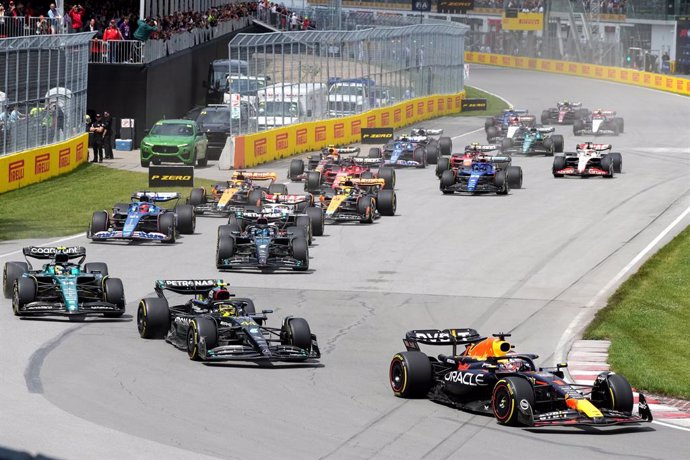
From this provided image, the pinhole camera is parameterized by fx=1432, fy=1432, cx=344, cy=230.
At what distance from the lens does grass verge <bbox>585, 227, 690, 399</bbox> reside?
1975 cm

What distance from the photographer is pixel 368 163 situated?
142ft

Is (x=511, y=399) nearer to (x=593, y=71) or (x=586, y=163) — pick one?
(x=586, y=163)

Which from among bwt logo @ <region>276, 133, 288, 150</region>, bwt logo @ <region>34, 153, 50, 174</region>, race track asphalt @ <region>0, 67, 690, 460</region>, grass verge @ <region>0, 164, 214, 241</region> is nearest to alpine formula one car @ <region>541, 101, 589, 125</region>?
bwt logo @ <region>276, 133, 288, 150</region>

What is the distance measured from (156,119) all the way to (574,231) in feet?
91.5

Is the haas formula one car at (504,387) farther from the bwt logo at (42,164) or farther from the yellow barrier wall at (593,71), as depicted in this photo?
the yellow barrier wall at (593,71)

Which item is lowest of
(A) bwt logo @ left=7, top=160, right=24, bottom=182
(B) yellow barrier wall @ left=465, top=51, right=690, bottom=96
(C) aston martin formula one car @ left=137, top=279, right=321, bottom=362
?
(C) aston martin formula one car @ left=137, top=279, right=321, bottom=362

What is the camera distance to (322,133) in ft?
191

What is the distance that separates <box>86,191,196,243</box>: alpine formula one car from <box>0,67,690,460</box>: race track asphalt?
0.36m

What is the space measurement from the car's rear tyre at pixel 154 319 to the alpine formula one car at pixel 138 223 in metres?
10.5

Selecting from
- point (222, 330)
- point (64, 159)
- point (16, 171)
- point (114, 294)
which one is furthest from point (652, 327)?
point (64, 159)

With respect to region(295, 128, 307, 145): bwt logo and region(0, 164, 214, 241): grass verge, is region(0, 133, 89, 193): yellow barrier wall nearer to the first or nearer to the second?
region(0, 164, 214, 241): grass verge

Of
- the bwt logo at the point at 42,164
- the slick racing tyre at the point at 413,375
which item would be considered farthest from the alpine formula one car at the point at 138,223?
the slick racing tyre at the point at 413,375

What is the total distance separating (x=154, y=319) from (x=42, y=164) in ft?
78.9

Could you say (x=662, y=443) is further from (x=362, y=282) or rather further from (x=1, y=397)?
(x=362, y=282)
